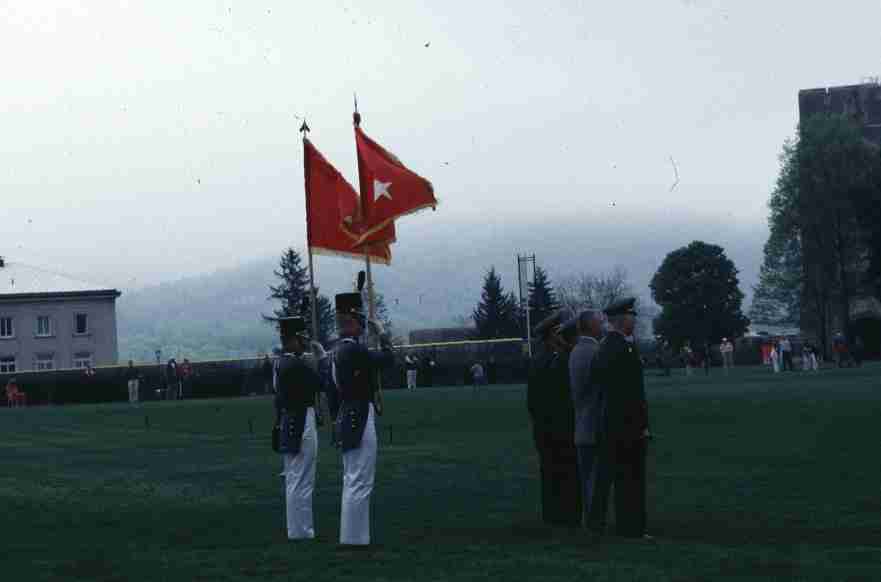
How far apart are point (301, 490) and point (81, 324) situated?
397 feet

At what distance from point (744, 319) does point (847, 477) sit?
121m

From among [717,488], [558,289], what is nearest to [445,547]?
[717,488]

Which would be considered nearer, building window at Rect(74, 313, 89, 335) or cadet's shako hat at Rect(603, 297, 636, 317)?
cadet's shako hat at Rect(603, 297, 636, 317)

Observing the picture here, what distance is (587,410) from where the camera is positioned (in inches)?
548

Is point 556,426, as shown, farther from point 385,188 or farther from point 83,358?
point 83,358

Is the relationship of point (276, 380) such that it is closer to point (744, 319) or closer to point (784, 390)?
point (784, 390)

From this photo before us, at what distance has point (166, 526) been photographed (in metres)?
15.8

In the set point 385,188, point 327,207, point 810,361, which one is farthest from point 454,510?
point 810,361

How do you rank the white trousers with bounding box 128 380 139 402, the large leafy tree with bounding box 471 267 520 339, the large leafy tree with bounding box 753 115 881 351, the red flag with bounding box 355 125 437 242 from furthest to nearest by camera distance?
the large leafy tree with bounding box 471 267 520 339 → the large leafy tree with bounding box 753 115 881 351 → the white trousers with bounding box 128 380 139 402 → the red flag with bounding box 355 125 437 242

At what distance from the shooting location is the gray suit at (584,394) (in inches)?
545

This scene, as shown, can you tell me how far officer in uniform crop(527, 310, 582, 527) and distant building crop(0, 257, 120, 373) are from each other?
118909 millimetres

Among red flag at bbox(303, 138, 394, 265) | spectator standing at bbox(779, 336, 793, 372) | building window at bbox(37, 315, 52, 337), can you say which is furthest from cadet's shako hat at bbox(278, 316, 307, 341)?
building window at bbox(37, 315, 52, 337)

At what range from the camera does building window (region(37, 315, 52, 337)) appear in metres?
132

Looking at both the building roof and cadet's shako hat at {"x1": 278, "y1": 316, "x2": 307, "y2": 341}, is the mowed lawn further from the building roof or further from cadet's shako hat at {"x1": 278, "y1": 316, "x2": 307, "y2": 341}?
the building roof
